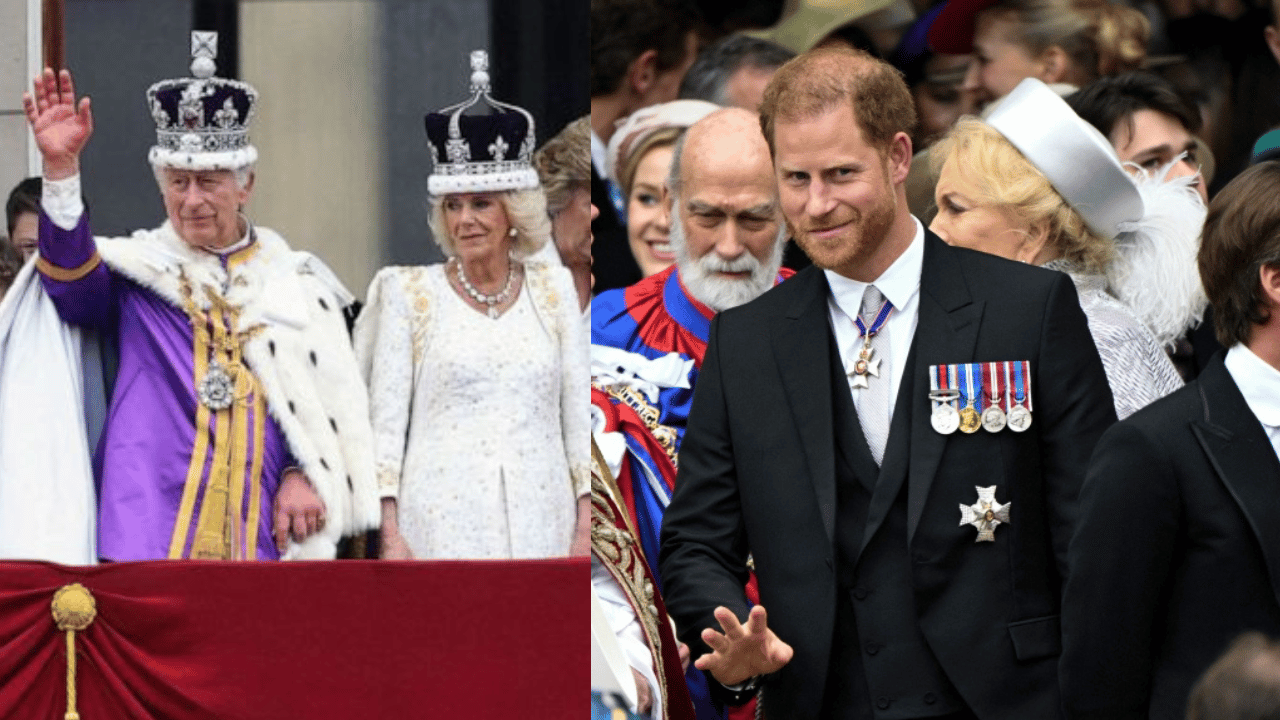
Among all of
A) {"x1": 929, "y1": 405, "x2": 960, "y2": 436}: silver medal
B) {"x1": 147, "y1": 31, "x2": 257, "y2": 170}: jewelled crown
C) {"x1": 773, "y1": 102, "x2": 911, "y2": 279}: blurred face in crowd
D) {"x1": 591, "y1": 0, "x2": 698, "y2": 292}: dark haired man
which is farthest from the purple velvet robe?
{"x1": 929, "y1": 405, "x2": 960, "y2": 436}: silver medal

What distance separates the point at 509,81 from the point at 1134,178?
1755 mm

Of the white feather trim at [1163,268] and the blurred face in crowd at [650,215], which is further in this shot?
the blurred face in crowd at [650,215]

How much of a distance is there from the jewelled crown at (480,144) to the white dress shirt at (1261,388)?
253cm

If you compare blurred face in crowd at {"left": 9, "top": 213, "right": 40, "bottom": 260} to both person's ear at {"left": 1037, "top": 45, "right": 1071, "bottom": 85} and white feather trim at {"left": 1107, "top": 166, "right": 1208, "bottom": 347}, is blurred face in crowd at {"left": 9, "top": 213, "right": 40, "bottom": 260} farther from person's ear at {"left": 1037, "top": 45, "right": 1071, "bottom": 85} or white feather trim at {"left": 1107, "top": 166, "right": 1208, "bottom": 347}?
white feather trim at {"left": 1107, "top": 166, "right": 1208, "bottom": 347}

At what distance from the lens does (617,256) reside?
5.74 m

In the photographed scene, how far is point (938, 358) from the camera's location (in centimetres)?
442

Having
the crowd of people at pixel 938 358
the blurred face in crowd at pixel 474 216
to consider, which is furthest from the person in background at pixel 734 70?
the blurred face in crowd at pixel 474 216

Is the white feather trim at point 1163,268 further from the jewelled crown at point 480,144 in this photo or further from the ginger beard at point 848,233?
the jewelled crown at point 480,144

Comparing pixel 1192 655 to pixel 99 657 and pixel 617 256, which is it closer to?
pixel 617 256

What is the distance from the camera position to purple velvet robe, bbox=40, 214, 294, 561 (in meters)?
5.93

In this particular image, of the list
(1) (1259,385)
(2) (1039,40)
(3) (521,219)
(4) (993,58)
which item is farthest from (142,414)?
(1) (1259,385)

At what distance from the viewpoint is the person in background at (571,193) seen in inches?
233

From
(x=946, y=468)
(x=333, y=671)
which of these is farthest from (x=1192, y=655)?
(x=333, y=671)

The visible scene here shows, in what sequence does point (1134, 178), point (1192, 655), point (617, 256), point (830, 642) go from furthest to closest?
point (617, 256)
point (1134, 178)
point (830, 642)
point (1192, 655)
